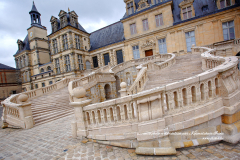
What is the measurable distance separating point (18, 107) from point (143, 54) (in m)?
17.1

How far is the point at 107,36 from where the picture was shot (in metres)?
25.0

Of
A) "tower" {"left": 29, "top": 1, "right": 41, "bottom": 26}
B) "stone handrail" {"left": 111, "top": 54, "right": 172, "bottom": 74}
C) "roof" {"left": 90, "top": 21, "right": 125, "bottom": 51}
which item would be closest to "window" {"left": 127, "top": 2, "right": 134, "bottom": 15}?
"roof" {"left": 90, "top": 21, "right": 125, "bottom": 51}

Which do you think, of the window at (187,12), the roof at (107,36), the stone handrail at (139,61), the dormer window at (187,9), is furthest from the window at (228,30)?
the roof at (107,36)

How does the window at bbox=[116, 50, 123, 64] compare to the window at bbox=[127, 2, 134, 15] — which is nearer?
the window at bbox=[127, 2, 134, 15]

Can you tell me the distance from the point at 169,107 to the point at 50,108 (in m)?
8.84

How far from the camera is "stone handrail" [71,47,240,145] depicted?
304 cm

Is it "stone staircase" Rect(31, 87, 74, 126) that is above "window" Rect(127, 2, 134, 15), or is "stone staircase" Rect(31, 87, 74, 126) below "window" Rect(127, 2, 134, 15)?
below

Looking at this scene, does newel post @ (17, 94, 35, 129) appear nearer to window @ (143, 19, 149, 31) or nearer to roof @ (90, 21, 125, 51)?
roof @ (90, 21, 125, 51)

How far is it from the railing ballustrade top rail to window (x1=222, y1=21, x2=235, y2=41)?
16.1m

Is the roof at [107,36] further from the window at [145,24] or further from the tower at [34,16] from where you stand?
the tower at [34,16]

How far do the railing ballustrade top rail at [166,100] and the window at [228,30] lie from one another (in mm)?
16144

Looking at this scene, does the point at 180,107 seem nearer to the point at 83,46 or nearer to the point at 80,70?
the point at 80,70

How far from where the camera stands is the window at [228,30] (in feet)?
47.6

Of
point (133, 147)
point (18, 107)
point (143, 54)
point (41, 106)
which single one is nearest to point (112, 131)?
point (133, 147)
